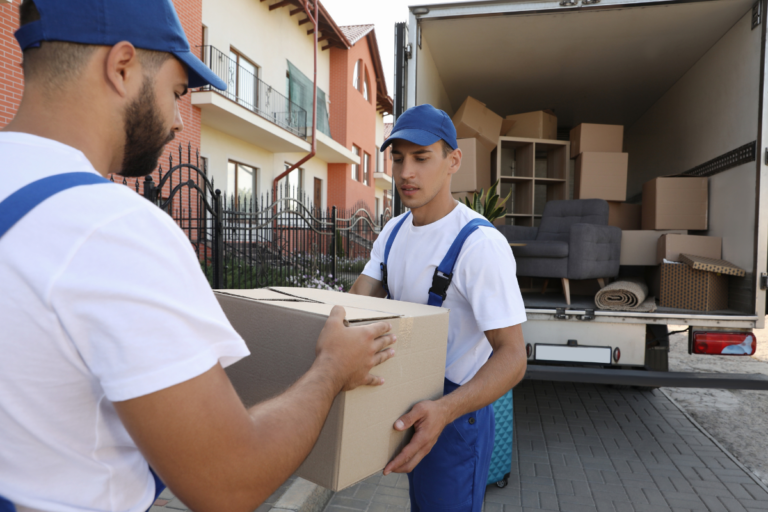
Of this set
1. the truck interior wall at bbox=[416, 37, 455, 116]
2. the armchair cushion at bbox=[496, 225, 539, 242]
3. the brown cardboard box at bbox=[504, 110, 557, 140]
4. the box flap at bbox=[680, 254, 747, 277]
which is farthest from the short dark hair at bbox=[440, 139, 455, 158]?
the brown cardboard box at bbox=[504, 110, 557, 140]

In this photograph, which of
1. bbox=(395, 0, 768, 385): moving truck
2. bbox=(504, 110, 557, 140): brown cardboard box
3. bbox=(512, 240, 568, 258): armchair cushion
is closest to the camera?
bbox=(395, 0, 768, 385): moving truck

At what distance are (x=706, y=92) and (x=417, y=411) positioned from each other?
4.83 m

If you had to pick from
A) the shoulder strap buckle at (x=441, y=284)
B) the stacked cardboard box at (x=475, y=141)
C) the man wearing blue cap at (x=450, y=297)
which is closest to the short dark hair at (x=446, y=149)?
the man wearing blue cap at (x=450, y=297)

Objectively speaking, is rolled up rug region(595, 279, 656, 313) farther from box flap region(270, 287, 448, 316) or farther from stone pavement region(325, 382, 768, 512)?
box flap region(270, 287, 448, 316)

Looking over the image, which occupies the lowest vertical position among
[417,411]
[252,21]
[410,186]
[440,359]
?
[417,411]

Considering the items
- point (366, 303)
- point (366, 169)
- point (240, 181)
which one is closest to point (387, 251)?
point (366, 303)

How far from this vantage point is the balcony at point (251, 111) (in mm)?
11609

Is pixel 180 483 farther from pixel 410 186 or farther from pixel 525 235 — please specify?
pixel 525 235

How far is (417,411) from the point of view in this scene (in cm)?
127

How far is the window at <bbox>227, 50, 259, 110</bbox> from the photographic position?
42.0 ft

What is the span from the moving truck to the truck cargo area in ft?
0.04

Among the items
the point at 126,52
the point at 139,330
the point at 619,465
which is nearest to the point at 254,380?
the point at 139,330

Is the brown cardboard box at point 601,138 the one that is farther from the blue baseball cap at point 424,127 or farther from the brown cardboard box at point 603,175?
the blue baseball cap at point 424,127

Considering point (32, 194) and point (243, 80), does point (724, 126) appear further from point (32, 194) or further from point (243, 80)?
point (243, 80)
